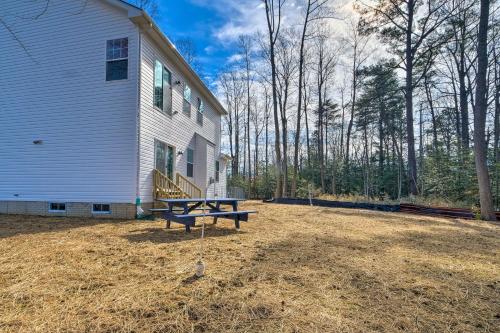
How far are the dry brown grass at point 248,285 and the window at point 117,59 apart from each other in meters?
4.94

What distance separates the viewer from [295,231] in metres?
→ 5.85

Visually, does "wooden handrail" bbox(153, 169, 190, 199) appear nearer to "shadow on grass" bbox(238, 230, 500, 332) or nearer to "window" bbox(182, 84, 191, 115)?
"window" bbox(182, 84, 191, 115)

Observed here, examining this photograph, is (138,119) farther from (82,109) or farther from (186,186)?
(186,186)

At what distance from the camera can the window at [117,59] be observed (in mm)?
7949

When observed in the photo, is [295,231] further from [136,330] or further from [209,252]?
[136,330]

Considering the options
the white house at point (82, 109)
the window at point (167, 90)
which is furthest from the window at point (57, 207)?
the window at point (167, 90)

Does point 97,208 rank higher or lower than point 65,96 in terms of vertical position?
lower

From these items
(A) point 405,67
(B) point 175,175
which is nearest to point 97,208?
(B) point 175,175

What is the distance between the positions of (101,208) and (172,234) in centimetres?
381

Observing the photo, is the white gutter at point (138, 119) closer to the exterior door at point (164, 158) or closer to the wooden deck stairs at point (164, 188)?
the wooden deck stairs at point (164, 188)

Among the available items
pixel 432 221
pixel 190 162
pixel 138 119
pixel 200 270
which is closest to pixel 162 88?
pixel 138 119

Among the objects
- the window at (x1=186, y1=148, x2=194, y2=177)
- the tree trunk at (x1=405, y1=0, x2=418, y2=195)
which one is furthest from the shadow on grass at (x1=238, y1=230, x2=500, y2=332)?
the tree trunk at (x1=405, y1=0, x2=418, y2=195)

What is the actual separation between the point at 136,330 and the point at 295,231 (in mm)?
4258

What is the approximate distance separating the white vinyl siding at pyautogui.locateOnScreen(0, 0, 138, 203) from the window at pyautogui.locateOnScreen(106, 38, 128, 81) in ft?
0.52
